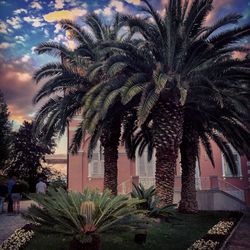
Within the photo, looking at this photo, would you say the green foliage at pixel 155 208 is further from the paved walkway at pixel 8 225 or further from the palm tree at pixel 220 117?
the paved walkway at pixel 8 225

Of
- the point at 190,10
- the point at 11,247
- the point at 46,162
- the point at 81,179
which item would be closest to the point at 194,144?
the point at 190,10

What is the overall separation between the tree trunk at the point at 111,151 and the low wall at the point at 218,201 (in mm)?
7284

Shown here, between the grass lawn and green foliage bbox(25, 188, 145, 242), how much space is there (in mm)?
348

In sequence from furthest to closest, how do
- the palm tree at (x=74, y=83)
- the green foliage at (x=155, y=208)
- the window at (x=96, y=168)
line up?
the window at (x=96, y=168) < the palm tree at (x=74, y=83) < the green foliage at (x=155, y=208)

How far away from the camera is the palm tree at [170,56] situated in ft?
40.5

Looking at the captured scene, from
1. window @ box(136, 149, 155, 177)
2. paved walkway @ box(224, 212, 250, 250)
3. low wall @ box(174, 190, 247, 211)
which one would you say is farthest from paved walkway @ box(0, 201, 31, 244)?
window @ box(136, 149, 155, 177)

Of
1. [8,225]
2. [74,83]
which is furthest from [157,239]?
[74,83]

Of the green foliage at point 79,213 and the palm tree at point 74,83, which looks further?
the palm tree at point 74,83

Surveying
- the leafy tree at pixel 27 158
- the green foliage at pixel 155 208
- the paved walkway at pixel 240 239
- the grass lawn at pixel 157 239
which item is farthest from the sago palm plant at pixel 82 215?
the leafy tree at pixel 27 158

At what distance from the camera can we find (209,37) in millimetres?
12875

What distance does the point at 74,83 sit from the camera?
15336mm

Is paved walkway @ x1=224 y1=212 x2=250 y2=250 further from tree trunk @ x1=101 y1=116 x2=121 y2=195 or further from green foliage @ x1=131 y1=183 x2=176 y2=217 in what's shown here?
tree trunk @ x1=101 y1=116 x2=121 y2=195

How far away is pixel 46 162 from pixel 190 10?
29518 millimetres

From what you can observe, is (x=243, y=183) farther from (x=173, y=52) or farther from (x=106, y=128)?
(x=173, y=52)
